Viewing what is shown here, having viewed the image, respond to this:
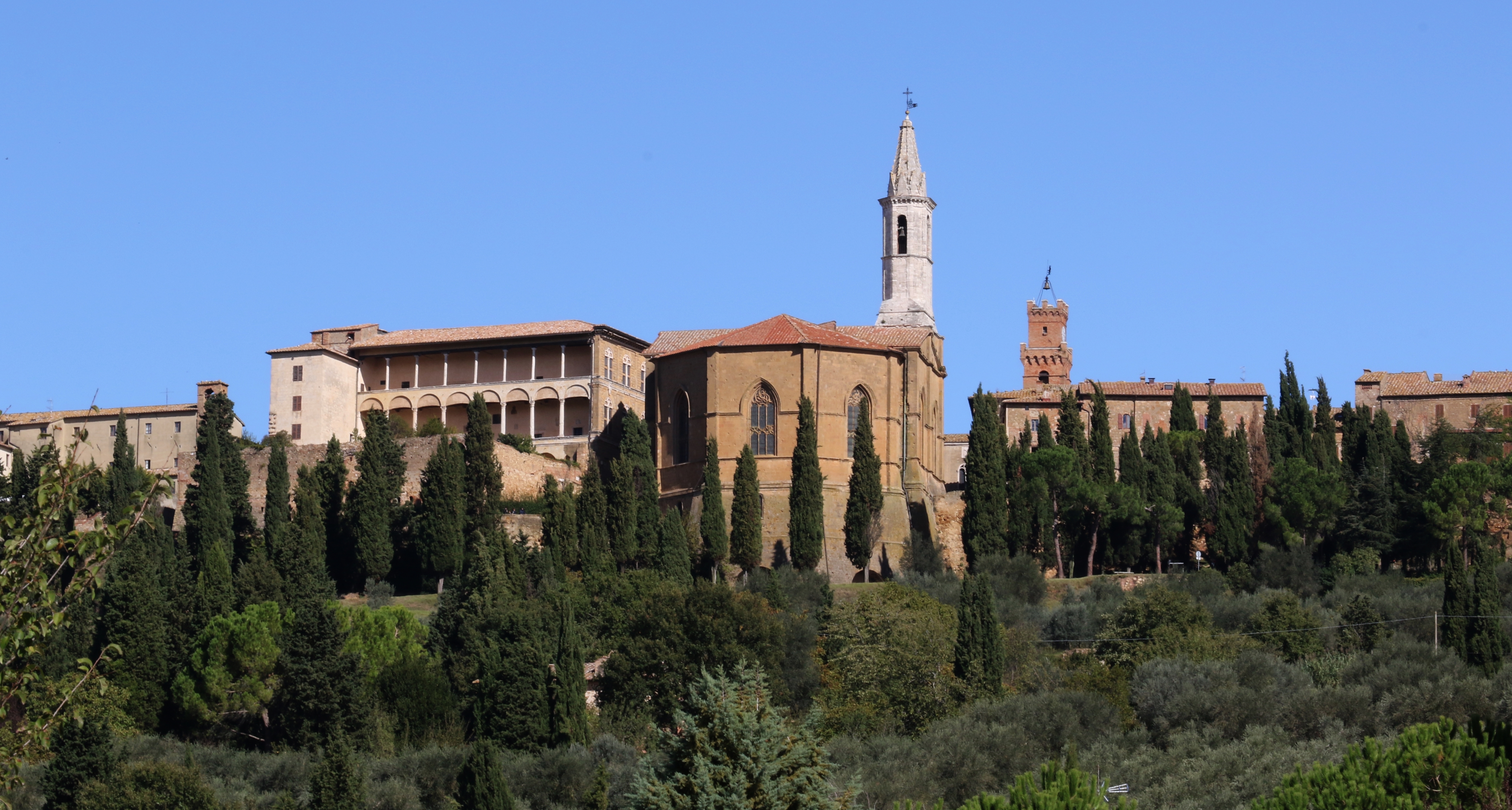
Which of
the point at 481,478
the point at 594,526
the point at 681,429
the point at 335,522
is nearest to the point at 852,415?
the point at 681,429

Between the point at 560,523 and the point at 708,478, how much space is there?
4.98 meters

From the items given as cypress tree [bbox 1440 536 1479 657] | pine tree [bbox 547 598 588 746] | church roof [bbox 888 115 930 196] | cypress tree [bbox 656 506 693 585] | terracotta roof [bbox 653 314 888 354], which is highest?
church roof [bbox 888 115 930 196]

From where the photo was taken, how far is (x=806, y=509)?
53.0m

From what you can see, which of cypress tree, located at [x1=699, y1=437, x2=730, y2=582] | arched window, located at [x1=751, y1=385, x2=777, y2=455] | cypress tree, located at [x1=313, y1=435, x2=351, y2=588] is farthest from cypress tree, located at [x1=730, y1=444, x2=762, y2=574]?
cypress tree, located at [x1=313, y1=435, x2=351, y2=588]

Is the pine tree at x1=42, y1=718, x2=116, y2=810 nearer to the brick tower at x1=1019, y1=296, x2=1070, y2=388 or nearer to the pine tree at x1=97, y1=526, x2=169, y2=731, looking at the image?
the pine tree at x1=97, y1=526, x2=169, y2=731

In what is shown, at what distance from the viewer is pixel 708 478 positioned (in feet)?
177

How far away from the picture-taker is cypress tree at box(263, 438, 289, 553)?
51156 mm

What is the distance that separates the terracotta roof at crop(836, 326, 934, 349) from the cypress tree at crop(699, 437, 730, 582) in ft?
26.4

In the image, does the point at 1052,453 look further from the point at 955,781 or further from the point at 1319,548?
the point at 955,781

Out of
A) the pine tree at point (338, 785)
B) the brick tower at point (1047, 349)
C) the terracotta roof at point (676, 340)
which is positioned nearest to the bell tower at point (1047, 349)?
the brick tower at point (1047, 349)

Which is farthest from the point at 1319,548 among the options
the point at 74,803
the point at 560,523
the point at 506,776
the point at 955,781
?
the point at 74,803

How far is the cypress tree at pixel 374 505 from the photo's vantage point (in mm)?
52219

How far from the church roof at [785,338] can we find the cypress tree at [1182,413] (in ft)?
39.0

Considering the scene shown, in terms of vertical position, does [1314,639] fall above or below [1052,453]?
below
